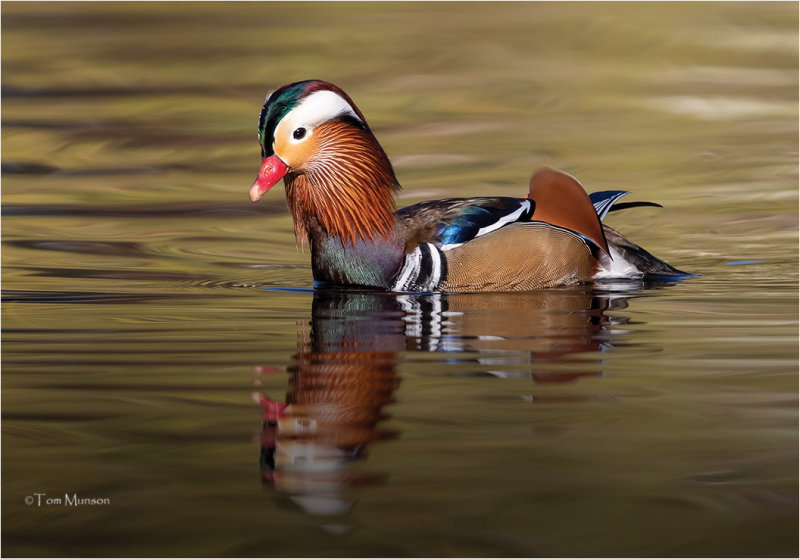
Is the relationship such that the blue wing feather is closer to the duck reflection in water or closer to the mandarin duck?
the mandarin duck

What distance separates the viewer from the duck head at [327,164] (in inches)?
274

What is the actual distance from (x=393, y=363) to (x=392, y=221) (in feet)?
7.63

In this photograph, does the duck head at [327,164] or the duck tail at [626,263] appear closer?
the duck head at [327,164]

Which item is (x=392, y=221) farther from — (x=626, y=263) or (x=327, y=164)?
(x=626, y=263)

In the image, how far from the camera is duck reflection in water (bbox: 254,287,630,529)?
12.2 ft

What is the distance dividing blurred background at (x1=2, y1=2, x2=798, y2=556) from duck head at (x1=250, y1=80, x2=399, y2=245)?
482 millimetres

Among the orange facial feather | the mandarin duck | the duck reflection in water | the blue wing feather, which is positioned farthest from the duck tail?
the orange facial feather

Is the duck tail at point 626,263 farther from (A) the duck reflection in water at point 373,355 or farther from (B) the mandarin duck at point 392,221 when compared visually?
(A) the duck reflection in water at point 373,355

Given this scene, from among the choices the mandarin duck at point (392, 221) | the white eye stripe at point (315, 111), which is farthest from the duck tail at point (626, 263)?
the white eye stripe at point (315, 111)

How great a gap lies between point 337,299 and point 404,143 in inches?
214

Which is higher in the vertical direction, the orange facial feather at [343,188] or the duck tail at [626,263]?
the orange facial feather at [343,188]

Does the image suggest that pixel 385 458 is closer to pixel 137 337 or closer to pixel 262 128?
pixel 137 337

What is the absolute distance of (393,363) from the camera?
500 centimetres

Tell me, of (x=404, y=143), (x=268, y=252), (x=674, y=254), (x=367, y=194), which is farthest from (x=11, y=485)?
(x=404, y=143)
